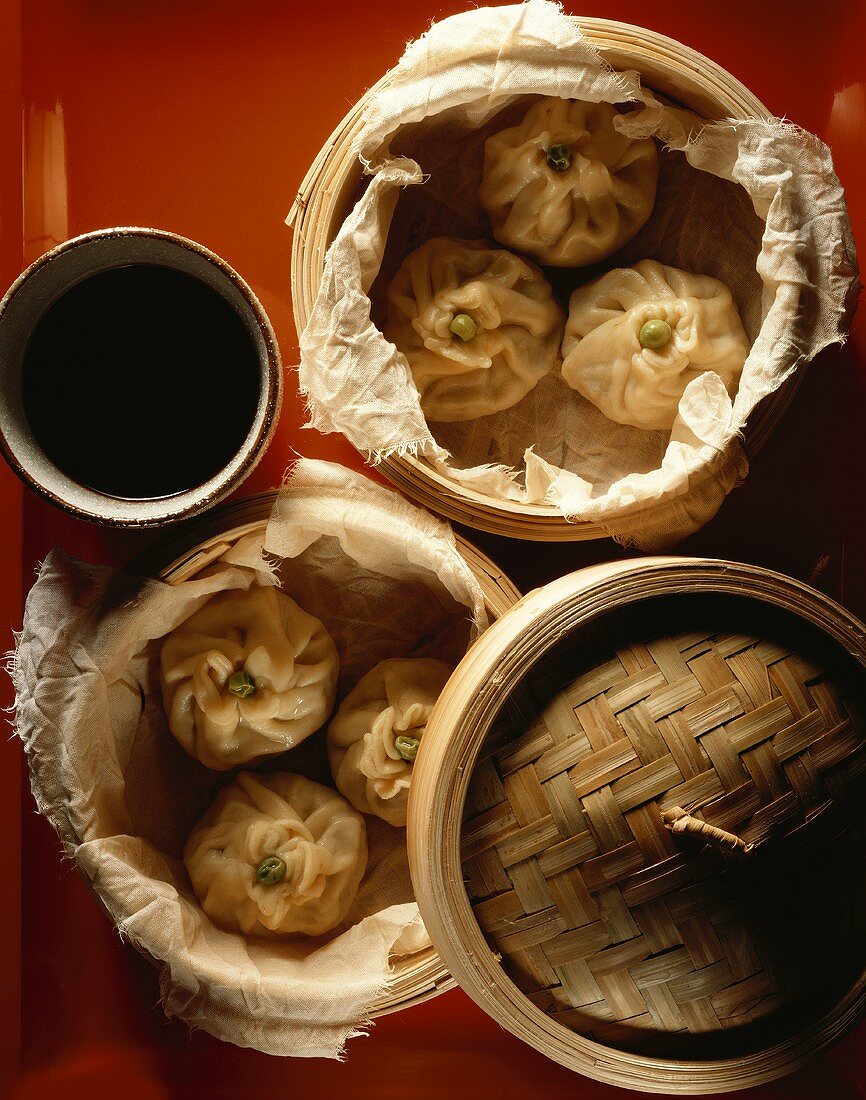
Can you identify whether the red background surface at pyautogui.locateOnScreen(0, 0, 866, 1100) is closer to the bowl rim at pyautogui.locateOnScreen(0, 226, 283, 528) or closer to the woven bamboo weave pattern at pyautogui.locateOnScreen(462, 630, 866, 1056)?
the bowl rim at pyautogui.locateOnScreen(0, 226, 283, 528)

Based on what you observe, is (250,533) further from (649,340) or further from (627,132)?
(627,132)

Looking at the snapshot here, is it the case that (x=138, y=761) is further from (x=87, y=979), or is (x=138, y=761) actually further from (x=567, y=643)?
(x=567, y=643)

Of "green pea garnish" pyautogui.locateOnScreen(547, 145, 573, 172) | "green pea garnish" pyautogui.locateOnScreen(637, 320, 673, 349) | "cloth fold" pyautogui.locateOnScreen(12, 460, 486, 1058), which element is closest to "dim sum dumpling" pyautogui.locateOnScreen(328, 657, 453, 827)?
"cloth fold" pyautogui.locateOnScreen(12, 460, 486, 1058)

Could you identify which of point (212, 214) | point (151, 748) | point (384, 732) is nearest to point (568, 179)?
point (212, 214)

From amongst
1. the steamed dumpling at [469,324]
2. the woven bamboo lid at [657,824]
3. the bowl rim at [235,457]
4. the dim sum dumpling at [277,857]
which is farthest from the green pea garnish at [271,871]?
the steamed dumpling at [469,324]

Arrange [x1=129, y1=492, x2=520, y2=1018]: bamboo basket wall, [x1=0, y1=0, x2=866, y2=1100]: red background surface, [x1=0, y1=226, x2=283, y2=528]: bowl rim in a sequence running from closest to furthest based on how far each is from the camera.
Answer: [x1=0, y1=226, x2=283, y2=528]: bowl rim < [x1=129, y1=492, x2=520, y2=1018]: bamboo basket wall < [x1=0, y1=0, x2=866, y2=1100]: red background surface

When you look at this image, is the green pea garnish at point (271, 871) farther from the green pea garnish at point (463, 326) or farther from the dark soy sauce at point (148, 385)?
the green pea garnish at point (463, 326)
